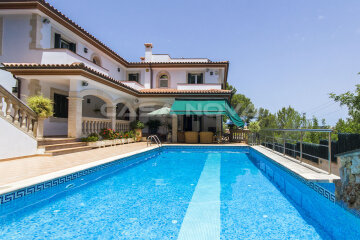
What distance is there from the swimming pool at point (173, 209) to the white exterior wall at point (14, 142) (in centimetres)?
417

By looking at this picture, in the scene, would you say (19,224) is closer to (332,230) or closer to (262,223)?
(262,223)

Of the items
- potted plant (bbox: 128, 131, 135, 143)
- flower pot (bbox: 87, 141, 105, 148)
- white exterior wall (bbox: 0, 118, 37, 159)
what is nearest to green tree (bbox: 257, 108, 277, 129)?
potted plant (bbox: 128, 131, 135, 143)

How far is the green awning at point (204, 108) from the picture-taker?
1777 cm

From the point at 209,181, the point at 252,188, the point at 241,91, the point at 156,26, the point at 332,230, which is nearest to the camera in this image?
the point at 332,230

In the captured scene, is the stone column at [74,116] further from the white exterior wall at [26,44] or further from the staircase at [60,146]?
the white exterior wall at [26,44]

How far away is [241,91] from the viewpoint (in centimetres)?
5859

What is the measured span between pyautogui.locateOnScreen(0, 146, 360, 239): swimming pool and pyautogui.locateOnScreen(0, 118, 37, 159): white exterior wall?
4.17 metres

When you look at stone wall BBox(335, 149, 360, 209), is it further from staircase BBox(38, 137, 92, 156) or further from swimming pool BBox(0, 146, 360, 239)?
staircase BBox(38, 137, 92, 156)

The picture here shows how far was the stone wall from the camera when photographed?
3.68m

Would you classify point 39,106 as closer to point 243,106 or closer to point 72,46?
point 72,46

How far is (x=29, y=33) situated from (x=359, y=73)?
40714mm

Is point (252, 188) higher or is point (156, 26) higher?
point (156, 26)

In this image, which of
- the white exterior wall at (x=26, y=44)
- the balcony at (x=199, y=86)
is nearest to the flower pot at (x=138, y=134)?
the balcony at (x=199, y=86)

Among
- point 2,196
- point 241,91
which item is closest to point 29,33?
point 2,196
